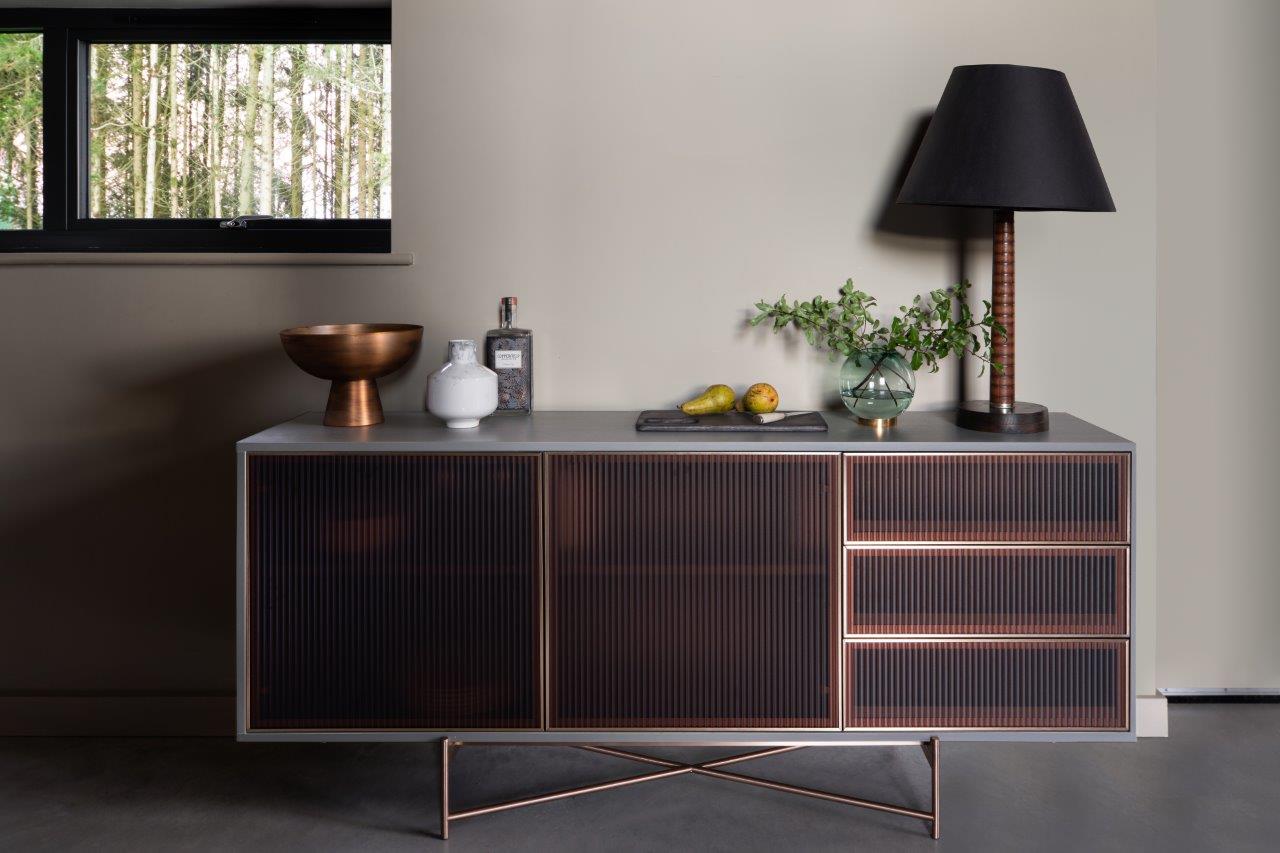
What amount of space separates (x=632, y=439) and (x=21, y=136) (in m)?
2.12

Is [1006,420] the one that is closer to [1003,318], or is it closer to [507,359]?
[1003,318]

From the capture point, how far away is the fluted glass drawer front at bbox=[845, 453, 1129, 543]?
230 centimetres

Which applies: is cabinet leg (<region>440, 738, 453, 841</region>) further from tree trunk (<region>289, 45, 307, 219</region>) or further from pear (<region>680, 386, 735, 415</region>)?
tree trunk (<region>289, 45, 307, 219</region>)

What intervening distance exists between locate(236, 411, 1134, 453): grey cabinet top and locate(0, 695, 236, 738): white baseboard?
91 cm

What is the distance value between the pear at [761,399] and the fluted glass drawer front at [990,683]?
609 mm

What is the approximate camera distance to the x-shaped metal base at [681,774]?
93.3 inches

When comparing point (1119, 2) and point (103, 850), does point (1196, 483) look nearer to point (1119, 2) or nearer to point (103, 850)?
point (1119, 2)

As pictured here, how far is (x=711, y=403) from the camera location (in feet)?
8.70

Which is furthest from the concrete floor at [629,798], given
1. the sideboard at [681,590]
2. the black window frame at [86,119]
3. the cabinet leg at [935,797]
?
the black window frame at [86,119]

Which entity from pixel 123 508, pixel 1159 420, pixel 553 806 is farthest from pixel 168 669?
pixel 1159 420

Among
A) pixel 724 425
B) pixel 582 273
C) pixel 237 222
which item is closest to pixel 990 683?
pixel 724 425

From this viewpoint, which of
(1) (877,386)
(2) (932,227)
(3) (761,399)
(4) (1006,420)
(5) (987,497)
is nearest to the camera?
(5) (987,497)

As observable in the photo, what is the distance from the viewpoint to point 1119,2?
2787 millimetres

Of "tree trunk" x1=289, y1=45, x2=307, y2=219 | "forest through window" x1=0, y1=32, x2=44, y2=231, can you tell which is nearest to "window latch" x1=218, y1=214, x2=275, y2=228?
"tree trunk" x1=289, y1=45, x2=307, y2=219
